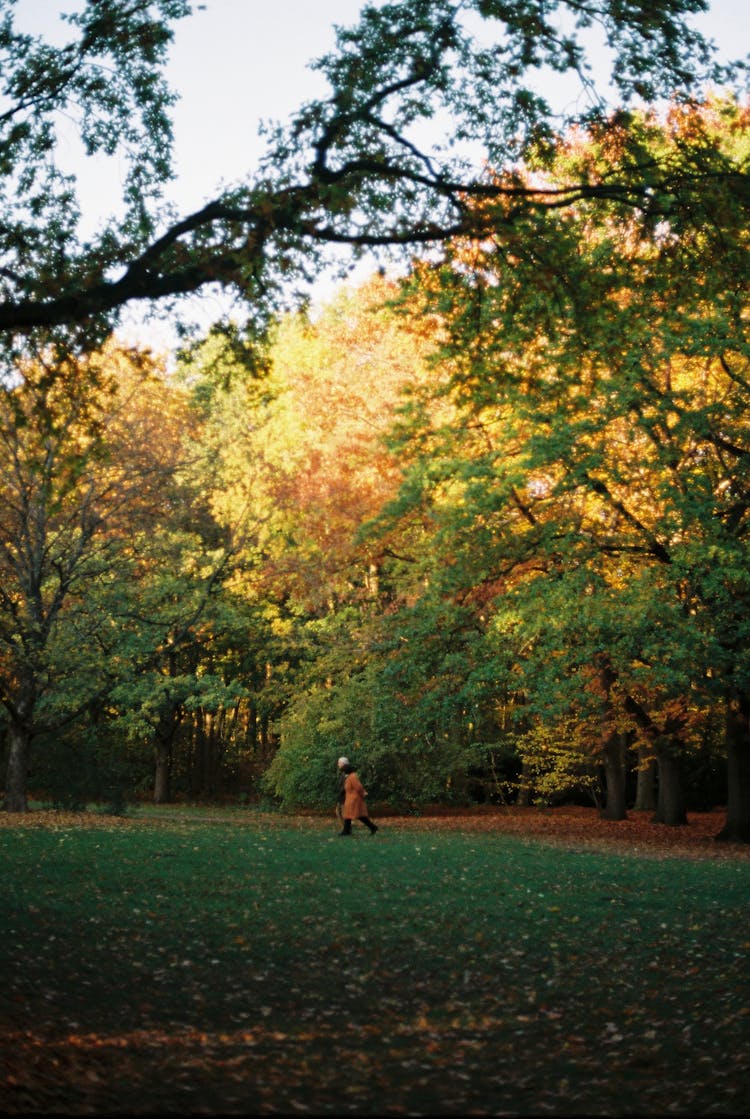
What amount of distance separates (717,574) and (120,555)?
14.8 m

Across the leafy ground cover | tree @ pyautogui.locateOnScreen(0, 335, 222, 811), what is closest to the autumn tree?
the leafy ground cover

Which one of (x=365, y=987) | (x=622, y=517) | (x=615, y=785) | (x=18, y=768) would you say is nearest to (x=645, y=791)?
(x=615, y=785)

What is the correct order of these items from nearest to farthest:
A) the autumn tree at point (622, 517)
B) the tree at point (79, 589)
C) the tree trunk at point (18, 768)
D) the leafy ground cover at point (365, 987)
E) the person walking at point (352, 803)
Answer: the leafy ground cover at point (365, 987) → the autumn tree at point (622, 517) → the person walking at point (352, 803) → the tree at point (79, 589) → the tree trunk at point (18, 768)

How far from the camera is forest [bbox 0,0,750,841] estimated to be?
9.05 meters

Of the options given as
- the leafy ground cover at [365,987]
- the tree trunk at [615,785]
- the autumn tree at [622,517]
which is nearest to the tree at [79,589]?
the autumn tree at [622,517]

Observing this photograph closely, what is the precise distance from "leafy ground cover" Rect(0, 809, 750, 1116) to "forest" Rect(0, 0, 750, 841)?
4.16 m

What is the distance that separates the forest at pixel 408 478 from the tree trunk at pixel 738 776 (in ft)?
0.33

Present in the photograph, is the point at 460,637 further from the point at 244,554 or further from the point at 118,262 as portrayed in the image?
the point at 118,262

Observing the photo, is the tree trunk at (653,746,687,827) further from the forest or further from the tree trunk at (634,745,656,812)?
the tree trunk at (634,745,656,812)

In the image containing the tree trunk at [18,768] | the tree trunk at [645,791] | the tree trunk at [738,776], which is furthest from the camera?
the tree trunk at [645,791]

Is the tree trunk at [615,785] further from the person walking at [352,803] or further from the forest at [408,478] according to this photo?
the person walking at [352,803]

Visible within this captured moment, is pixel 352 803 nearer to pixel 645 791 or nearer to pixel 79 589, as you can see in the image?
pixel 79 589

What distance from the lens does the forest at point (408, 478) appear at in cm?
905

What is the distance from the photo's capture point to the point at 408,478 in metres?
21.2
